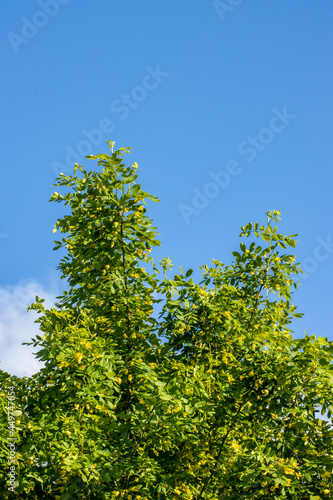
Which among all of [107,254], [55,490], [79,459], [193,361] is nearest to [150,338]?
[193,361]

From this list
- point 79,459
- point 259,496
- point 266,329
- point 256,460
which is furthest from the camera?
point 266,329

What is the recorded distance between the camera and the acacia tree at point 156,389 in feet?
16.0

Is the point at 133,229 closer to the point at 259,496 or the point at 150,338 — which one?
the point at 150,338

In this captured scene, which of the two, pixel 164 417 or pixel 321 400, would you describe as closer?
pixel 164 417

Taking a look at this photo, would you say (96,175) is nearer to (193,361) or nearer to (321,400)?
(193,361)

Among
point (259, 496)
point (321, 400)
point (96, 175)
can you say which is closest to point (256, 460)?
point (259, 496)

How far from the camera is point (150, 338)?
5.85 metres

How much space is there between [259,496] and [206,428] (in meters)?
0.90

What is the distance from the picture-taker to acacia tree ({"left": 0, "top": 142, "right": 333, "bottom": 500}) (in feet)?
16.0

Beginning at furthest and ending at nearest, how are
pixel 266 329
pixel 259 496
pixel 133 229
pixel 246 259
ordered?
pixel 246 259
pixel 266 329
pixel 133 229
pixel 259 496

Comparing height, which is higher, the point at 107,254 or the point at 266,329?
the point at 107,254

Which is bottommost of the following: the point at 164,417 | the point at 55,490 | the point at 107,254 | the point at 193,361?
the point at 55,490

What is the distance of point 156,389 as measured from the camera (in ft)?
15.7

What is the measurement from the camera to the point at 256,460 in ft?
16.0
